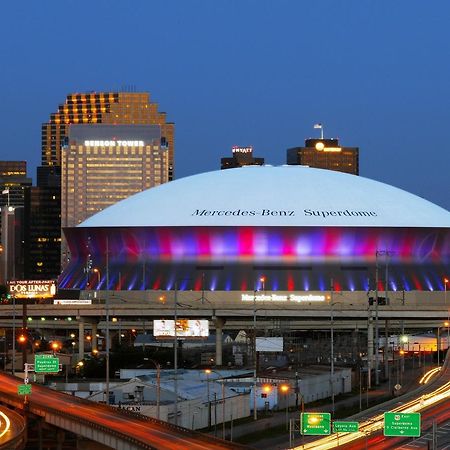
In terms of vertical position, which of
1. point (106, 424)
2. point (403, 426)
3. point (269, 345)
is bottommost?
point (106, 424)

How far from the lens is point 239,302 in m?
162

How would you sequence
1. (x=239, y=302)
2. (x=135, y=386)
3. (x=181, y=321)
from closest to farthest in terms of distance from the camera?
(x=135, y=386) < (x=181, y=321) < (x=239, y=302)

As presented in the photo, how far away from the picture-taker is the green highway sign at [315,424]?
258 feet

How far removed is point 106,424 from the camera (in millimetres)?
81750

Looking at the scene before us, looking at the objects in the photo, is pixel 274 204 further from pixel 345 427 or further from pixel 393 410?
pixel 345 427

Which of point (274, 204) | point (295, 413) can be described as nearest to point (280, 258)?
point (274, 204)

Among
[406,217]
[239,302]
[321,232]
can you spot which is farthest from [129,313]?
[406,217]

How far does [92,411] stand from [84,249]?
93027 millimetres

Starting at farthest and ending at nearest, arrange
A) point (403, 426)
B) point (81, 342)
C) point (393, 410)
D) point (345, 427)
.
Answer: point (81, 342) < point (393, 410) < point (345, 427) < point (403, 426)

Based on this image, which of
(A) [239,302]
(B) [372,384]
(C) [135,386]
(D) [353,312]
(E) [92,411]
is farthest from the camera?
(A) [239,302]

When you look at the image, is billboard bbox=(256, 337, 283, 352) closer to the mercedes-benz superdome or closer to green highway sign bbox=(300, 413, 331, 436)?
the mercedes-benz superdome

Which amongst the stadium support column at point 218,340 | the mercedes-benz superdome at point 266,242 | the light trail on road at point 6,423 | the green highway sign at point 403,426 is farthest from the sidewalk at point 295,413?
the mercedes-benz superdome at point 266,242

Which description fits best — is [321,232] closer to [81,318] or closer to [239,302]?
[239,302]

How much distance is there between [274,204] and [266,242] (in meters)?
7.67
